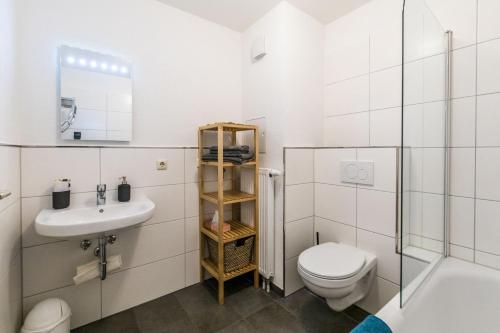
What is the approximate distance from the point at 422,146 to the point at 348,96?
85 centimetres

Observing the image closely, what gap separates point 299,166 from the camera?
1.82 m

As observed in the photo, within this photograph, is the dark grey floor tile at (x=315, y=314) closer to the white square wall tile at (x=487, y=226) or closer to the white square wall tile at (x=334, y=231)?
the white square wall tile at (x=334, y=231)

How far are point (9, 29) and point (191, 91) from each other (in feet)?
3.34

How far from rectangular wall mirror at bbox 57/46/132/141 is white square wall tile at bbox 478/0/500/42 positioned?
2.04m

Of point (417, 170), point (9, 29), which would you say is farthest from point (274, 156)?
point (9, 29)

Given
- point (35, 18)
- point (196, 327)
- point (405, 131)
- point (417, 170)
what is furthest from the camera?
point (196, 327)

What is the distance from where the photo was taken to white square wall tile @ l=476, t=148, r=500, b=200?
1.20 meters

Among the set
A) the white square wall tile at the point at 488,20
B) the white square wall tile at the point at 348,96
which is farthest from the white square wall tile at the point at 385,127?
the white square wall tile at the point at 488,20

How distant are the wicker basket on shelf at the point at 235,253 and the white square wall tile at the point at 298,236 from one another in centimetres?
29

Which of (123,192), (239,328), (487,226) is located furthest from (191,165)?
(487,226)

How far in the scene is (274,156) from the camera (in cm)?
181

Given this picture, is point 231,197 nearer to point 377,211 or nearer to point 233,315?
point 233,315

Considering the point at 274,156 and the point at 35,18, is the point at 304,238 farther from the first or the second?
the point at 35,18

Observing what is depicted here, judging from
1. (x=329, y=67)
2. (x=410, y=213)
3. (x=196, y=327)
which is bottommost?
(x=196, y=327)
